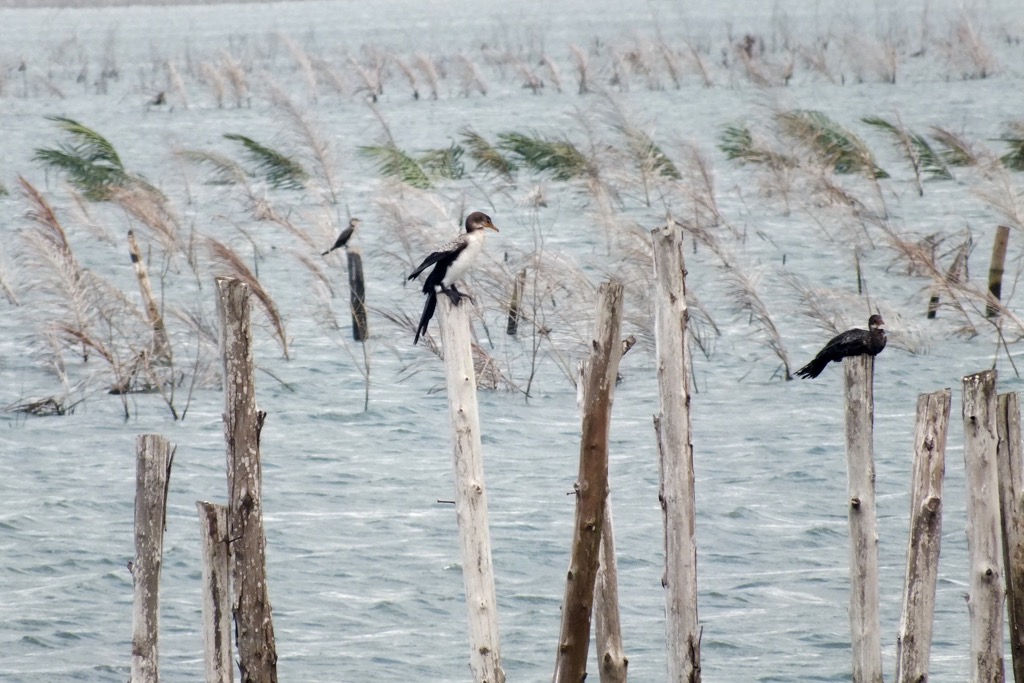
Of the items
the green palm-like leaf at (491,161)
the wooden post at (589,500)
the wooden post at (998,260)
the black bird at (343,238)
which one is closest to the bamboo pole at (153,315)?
the black bird at (343,238)

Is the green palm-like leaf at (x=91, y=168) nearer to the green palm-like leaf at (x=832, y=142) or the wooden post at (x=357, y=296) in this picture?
the wooden post at (x=357, y=296)

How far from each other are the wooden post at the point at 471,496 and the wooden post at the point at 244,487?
79 centimetres

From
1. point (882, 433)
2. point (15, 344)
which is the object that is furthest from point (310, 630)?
point (15, 344)

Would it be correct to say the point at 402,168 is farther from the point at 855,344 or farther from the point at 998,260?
the point at 855,344

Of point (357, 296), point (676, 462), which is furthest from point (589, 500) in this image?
point (357, 296)

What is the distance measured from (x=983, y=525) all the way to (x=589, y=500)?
5.26 feet

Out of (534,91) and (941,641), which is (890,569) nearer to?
(941,641)

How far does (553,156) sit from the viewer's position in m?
20.1

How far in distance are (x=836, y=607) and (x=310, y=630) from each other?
116 inches

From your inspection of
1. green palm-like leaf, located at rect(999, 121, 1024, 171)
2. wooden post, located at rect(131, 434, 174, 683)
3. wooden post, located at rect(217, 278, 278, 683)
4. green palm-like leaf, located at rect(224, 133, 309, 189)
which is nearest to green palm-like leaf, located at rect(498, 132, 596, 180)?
green palm-like leaf, located at rect(224, 133, 309, 189)

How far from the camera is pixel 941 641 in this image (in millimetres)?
7773

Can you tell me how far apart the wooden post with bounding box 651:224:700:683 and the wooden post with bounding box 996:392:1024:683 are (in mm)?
1347

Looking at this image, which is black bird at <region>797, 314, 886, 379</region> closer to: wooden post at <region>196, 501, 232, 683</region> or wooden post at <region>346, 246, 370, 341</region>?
wooden post at <region>196, 501, 232, 683</region>

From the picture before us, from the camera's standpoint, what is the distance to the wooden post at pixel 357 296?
43.9 feet
